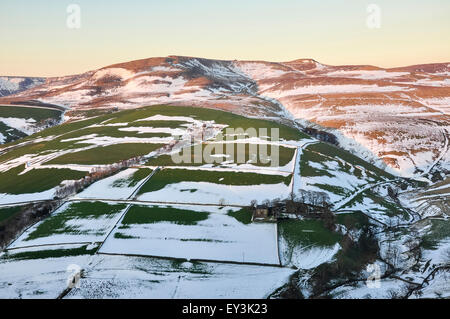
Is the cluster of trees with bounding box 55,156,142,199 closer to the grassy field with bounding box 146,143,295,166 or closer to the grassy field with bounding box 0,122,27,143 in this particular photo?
the grassy field with bounding box 146,143,295,166

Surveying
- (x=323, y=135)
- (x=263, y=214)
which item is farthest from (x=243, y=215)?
(x=323, y=135)

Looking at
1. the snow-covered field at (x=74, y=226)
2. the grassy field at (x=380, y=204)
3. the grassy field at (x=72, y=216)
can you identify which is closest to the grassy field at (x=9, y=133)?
the grassy field at (x=72, y=216)

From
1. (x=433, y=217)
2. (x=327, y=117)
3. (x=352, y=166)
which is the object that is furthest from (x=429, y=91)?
(x=433, y=217)

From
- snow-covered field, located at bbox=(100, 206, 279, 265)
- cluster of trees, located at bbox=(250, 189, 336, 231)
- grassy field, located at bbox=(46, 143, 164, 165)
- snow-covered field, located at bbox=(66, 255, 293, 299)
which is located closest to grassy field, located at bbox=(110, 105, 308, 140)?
grassy field, located at bbox=(46, 143, 164, 165)

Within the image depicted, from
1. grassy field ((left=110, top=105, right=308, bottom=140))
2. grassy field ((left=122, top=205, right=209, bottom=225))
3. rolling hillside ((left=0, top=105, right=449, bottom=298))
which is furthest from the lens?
grassy field ((left=110, top=105, right=308, bottom=140))

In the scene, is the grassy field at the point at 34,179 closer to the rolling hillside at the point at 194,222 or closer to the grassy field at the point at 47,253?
the rolling hillside at the point at 194,222

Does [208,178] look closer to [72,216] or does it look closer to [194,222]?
[194,222]
